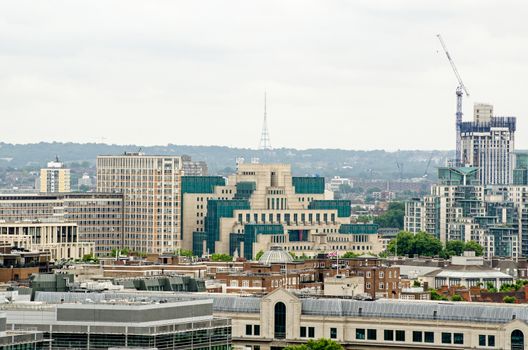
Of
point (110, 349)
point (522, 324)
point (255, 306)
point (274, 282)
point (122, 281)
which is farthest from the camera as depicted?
point (274, 282)

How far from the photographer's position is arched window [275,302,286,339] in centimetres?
15188

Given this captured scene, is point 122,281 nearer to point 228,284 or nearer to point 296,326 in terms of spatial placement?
point 228,284

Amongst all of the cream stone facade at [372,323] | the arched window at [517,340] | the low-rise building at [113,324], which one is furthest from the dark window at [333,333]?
the low-rise building at [113,324]

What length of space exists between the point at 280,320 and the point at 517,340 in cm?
1601

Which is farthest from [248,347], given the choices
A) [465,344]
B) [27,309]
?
[27,309]

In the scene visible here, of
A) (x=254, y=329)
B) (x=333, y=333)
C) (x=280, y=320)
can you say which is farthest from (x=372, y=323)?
(x=254, y=329)

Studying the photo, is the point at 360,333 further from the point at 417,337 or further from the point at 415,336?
the point at 417,337

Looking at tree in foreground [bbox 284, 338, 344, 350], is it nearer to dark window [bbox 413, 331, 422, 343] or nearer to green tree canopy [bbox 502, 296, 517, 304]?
dark window [bbox 413, 331, 422, 343]

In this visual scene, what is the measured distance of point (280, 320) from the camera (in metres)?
152

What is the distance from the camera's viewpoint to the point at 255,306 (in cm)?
15350

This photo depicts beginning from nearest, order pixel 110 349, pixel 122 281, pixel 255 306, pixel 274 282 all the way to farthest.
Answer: pixel 110 349 < pixel 255 306 < pixel 122 281 < pixel 274 282

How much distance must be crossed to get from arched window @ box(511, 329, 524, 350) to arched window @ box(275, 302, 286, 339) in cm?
1523

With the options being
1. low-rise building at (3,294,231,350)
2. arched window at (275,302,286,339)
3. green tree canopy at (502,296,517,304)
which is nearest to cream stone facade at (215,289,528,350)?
arched window at (275,302,286,339)

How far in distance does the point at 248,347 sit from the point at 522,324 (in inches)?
697
